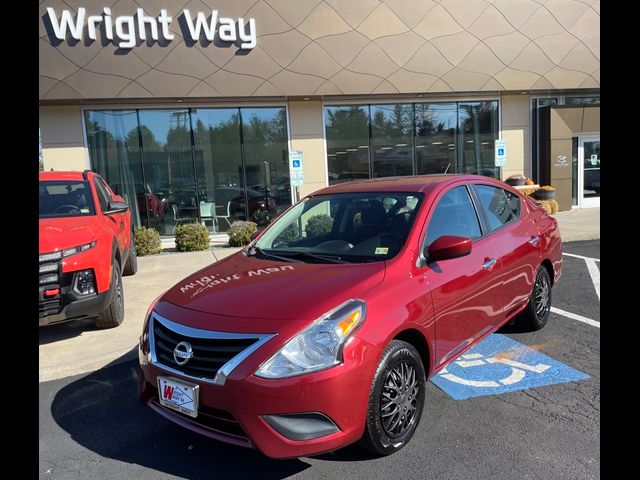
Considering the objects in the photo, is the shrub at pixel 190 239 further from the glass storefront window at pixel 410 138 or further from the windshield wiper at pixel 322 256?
the windshield wiper at pixel 322 256

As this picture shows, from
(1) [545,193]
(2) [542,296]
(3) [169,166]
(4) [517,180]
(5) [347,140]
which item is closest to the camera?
(2) [542,296]

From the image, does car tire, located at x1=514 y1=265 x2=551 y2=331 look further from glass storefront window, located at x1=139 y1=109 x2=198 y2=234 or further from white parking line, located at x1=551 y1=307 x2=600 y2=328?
glass storefront window, located at x1=139 y1=109 x2=198 y2=234

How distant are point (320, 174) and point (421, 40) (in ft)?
15.4

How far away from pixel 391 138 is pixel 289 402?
12.7m

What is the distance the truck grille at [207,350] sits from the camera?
2.41m

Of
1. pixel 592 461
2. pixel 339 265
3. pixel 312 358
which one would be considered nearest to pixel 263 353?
pixel 312 358

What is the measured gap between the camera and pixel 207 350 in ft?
8.25

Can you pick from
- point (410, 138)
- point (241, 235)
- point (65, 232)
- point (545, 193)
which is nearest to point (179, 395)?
point (65, 232)

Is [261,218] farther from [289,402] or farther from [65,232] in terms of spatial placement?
[289,402]

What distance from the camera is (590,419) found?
121 inches

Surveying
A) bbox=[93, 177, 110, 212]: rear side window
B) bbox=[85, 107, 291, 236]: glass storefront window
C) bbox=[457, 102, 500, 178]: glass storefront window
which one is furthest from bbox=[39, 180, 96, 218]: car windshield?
bbox=[457, 102, 500, 178]: glass storefront window

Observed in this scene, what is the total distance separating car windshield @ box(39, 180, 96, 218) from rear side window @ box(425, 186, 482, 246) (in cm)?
430

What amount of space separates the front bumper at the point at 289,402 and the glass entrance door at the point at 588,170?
15898 millimetres

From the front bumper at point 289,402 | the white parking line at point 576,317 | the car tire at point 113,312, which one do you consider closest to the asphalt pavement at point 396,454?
the front bumper at point 289,402
